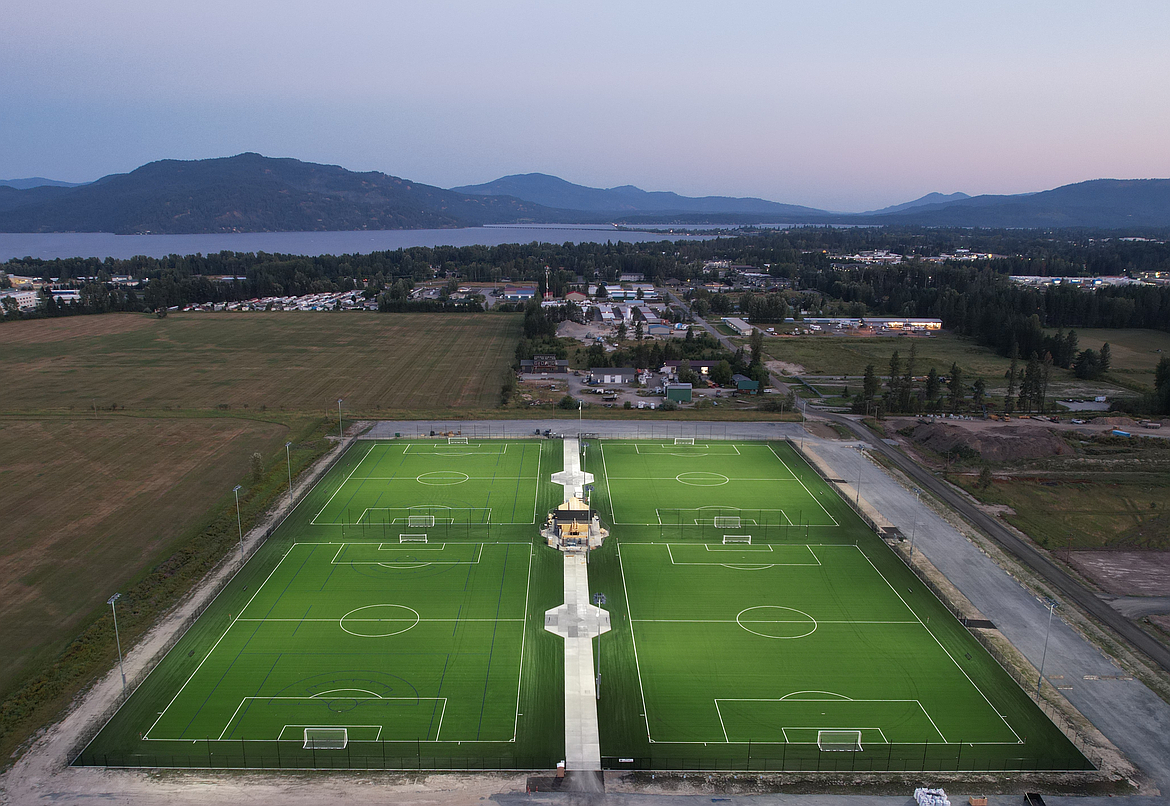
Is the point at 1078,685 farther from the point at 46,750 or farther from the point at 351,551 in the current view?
the point at 46,750

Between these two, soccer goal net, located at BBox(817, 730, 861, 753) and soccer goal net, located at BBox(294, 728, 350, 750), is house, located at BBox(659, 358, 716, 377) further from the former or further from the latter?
soccer goal net, located at BBox(294, 728, 350, 750)

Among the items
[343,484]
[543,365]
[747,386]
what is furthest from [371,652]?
[543,365]

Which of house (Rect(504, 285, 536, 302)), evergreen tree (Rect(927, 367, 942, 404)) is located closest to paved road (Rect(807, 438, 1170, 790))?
evergreen tree (Rect(927, 367, 942, 404))

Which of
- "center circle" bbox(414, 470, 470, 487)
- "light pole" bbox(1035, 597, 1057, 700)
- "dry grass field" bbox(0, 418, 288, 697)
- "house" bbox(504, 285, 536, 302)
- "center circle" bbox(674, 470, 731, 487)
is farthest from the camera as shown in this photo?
"house" bbox(504, 285, 536, 302)

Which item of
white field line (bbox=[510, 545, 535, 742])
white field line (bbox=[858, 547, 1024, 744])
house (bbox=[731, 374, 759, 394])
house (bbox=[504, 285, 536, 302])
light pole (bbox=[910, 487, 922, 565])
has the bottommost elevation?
white field line (bbox=[858, 547, 1024, 744])

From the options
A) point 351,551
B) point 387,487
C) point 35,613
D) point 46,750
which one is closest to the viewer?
point 46,750

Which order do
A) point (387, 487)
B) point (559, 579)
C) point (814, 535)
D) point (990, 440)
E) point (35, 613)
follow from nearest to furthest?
1. point (35, 613)
2. point (559, 579)
3. point (814, 535)
4. point (387, 487)
5. point (990, 440)

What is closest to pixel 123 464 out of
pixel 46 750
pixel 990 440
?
pixel 46 750
